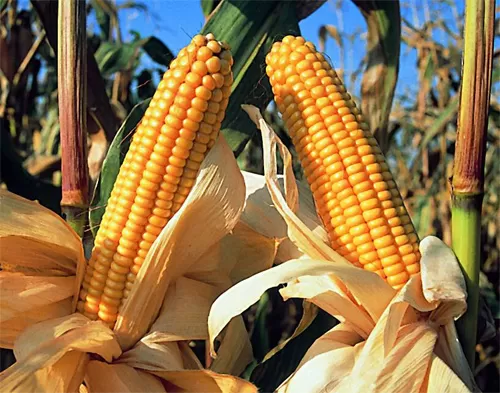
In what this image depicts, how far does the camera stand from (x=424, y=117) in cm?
292

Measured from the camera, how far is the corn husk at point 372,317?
1.71 feet

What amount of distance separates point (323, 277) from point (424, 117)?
2.50 metres

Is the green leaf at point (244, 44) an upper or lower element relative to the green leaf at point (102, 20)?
lower

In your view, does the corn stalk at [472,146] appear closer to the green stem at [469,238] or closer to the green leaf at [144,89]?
the green stem at [469,238]

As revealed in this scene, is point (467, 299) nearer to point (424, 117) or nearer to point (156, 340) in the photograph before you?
point (156, 340)

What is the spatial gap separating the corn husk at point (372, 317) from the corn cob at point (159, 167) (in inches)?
4.4

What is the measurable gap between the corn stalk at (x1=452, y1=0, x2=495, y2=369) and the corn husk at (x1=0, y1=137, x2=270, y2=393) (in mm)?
206

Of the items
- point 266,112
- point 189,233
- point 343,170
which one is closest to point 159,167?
point 189,233

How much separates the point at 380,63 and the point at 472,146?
1.79 feet

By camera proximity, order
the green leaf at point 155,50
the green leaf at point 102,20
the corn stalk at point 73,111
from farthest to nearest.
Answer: the green leaf at point 102,20 < the green leaf at point 155,50 < the corn stalk at point 73,111

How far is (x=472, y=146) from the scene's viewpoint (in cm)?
54

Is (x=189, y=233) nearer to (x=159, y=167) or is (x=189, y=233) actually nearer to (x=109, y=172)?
(x=159, y=167)

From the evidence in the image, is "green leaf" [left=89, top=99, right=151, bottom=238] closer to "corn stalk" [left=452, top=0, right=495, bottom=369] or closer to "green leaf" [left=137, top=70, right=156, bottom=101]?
"corn stalk" [left=452, top=0, right=495, bottom=369]

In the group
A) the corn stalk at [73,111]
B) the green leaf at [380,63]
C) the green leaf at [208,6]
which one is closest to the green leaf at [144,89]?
the green leaf at [208,6]
